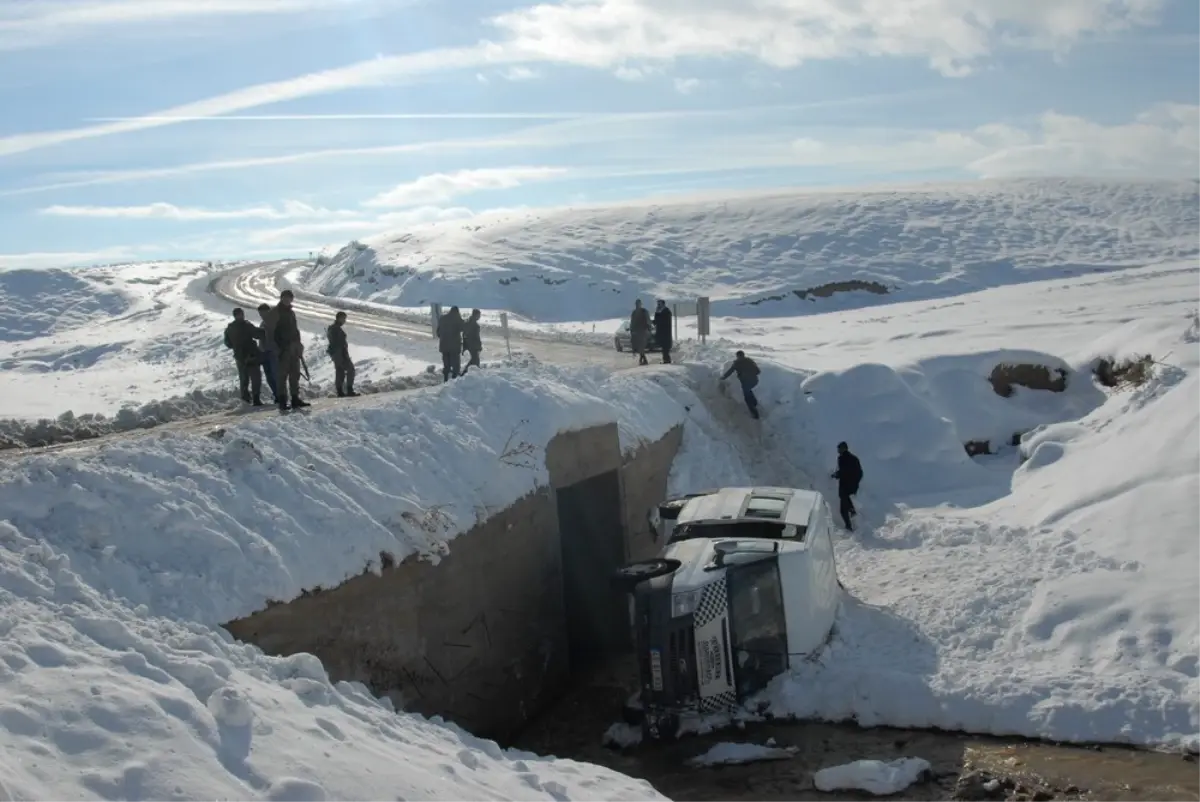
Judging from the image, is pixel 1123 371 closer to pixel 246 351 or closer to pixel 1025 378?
pixel 1025 378

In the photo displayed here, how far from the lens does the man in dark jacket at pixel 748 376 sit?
1989 cm

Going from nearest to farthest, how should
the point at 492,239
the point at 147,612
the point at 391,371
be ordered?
the point at 147,612
the point at 391,371
the point at 492,239

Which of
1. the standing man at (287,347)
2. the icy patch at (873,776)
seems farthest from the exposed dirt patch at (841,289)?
the icy patch at (873,776)

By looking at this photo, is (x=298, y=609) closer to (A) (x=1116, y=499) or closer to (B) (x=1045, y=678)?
(B) (x=1045, y=678)

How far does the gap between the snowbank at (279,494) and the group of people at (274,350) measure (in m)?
1.61

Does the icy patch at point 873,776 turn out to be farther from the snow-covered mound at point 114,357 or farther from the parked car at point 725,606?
the snow-covered mound at point 114,357

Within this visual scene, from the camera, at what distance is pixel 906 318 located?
3569cm

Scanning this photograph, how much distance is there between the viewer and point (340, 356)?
15914 millimetres

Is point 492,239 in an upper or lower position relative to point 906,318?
upper

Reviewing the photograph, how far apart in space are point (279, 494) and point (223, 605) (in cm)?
173

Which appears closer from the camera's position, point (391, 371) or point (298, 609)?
point (298, 609)

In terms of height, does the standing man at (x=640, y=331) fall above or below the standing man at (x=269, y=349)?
below

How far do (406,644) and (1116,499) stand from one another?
9.54 meters

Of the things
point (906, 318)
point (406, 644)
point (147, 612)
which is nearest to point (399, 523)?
point (406, 644)
